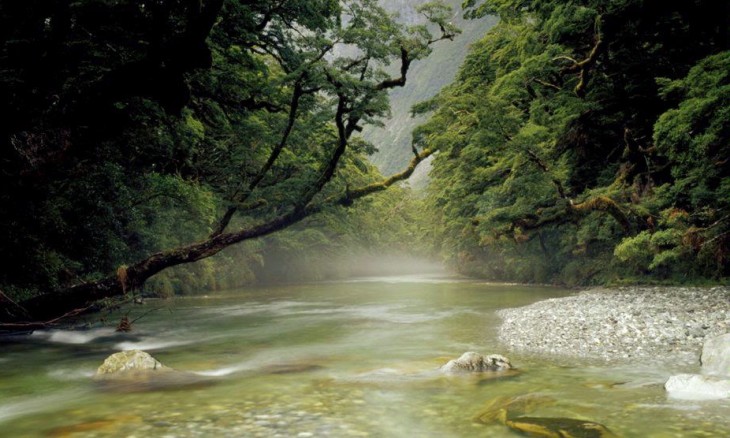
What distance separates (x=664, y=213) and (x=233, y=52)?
1708 cm

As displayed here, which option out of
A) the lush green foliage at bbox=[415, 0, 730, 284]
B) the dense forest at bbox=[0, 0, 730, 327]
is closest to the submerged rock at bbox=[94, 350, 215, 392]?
the dense forest at bbox=[0, 0, 730, 327]

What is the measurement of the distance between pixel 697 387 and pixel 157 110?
48.7ft

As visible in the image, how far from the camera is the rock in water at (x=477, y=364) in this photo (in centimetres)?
1066

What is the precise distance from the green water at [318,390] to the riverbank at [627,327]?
0.97 metres

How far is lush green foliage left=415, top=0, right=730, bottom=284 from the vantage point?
15534mm

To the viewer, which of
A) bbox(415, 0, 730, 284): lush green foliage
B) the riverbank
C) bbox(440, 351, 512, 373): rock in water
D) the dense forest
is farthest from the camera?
bbox(415, 0, 730, 284): lush green foliage

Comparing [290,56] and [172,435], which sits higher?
[290,56]

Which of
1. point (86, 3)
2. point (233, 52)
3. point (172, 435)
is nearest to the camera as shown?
point (172, 435)

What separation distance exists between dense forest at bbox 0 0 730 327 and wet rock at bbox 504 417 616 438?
9.28 m

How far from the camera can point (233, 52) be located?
18.0 m

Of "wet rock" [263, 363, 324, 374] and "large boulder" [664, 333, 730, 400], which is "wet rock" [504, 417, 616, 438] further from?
"wet rock" [263, 363, 324, 374]

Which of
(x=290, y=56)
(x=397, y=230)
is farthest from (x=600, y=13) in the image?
(x=397, y=230)

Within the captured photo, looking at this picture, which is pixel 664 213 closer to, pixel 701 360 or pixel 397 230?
pixel 701 360

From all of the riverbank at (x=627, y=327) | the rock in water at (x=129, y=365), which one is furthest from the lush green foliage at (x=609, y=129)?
the rock in water at (x=129, y=365)
